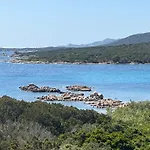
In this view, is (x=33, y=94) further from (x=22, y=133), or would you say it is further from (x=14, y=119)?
(x=22, y=133)

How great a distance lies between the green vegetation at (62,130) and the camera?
1540 centimetres

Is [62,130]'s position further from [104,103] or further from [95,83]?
[95,83]

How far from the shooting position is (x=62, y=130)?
1978 centimetres

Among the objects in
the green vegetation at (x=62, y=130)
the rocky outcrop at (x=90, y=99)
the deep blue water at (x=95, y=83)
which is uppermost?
the green vegetation at (x=62, y=130)

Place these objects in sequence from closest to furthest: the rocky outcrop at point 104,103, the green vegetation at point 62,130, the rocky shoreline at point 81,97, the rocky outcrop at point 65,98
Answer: the green vegetation at point 62,130
the rocky outcrop at point 104,103
the rocky shoreline at point 81,97
the rocky outcrop at point 65,98

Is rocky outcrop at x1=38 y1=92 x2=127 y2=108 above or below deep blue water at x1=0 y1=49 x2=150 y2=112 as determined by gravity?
above

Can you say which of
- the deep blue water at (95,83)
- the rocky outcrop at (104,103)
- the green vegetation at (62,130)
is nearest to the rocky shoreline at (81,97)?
the rocky outcrop at (104,103)

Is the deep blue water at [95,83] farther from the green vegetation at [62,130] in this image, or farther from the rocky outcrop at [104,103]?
the green vegetation at [62,130]

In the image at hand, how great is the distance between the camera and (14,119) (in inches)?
806

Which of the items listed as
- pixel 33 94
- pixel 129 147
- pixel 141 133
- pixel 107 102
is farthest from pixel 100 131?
pixel 33 94

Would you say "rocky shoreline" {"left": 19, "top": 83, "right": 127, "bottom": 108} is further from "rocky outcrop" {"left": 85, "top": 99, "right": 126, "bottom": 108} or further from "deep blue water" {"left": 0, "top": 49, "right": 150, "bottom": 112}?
"deep blue water" {"left": 0, "top": 49, "right": 150, "bottom": 112}

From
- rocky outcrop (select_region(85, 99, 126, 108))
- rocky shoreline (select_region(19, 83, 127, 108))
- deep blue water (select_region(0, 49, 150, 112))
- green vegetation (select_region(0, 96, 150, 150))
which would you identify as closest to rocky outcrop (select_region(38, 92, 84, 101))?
rocky shoreline (select_region(19, 83, 127, 108))

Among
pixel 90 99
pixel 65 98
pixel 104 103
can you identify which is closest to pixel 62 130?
pixel 104 103

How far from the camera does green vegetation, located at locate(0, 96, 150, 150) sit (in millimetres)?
15405
